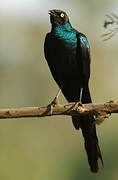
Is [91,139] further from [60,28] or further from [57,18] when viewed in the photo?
[57,18]

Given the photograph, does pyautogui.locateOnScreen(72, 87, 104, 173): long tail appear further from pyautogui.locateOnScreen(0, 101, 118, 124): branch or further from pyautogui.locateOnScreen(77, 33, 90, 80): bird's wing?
pyautogui.locateOnScreen(0, 101, 118, 124): branch

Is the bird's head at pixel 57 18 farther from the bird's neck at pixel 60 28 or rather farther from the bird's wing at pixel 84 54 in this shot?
the bird's wing at pixel 84 54

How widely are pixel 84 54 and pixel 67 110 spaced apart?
6.08ft

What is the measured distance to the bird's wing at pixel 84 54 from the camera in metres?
10.3

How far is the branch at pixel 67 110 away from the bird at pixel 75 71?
1.20m

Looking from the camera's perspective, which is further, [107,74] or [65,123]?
[107,74]

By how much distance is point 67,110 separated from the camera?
8703 mm

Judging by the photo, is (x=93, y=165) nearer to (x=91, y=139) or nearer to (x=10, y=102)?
(x=91, y=139)

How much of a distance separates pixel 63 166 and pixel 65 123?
1755 mm

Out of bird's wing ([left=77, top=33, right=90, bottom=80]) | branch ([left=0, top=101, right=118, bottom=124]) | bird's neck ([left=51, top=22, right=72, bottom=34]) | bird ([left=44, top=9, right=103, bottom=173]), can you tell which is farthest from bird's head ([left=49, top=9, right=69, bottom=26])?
branch ([left=0, top=101, right=118, bottom=124])

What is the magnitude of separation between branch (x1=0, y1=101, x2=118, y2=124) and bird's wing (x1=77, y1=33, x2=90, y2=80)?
1520 mm

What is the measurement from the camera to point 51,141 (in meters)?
23.9

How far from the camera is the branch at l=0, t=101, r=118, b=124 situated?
28.0ft

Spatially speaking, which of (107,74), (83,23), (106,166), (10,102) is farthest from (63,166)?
(83,23)
